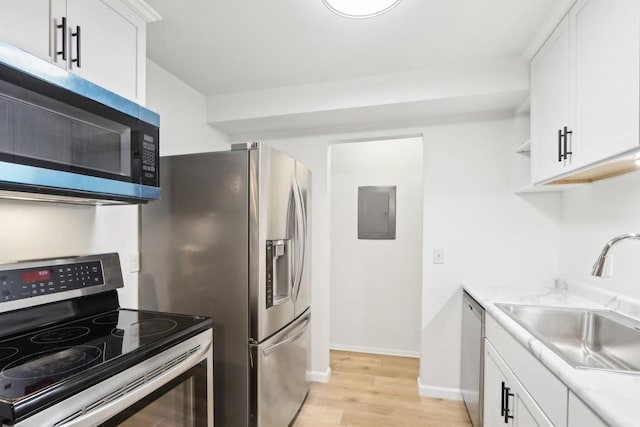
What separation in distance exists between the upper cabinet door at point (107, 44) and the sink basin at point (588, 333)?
202 centimetres

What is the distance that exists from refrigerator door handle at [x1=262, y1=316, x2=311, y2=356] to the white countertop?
3.71 feet

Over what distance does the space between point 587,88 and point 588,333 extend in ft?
3.73

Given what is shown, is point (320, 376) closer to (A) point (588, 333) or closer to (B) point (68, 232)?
(A) point (588, 333)

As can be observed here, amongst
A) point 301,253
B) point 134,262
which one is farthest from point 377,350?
point 134,262

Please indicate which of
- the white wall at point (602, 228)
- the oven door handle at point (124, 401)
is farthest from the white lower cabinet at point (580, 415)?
the oven door handle at point (124, 401)

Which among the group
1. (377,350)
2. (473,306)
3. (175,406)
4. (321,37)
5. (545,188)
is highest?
(321,37)

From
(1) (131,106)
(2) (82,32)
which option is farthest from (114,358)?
(2) (82,32)

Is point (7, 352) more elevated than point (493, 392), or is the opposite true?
point (7, 352)

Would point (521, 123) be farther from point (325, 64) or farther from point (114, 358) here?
point (114, 358)

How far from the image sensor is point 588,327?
153 cm

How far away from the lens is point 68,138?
1.06 metres

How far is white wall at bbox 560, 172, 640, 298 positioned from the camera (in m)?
1.54

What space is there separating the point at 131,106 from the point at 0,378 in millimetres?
960

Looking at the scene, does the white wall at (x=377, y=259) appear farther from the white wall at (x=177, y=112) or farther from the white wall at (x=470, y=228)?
the white wall at (x=177, y=112)
